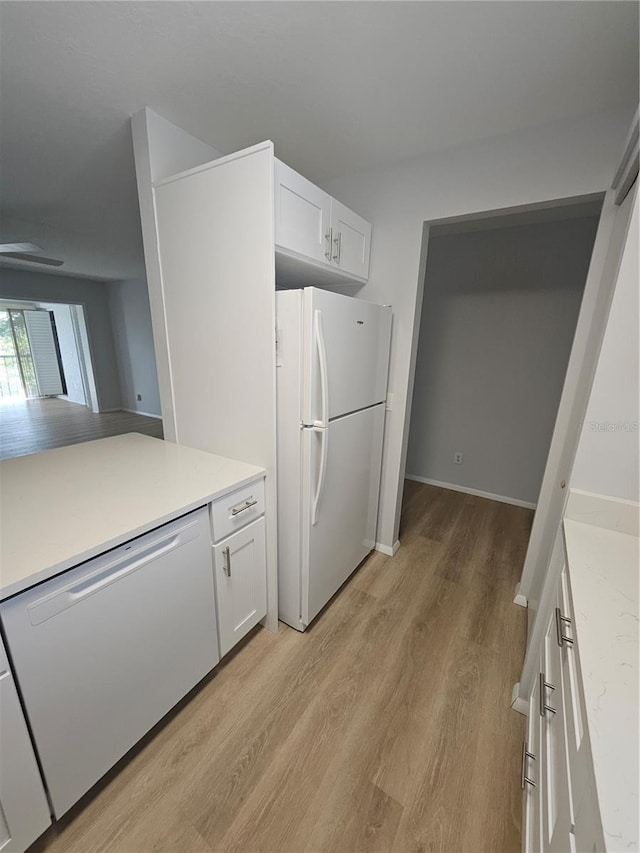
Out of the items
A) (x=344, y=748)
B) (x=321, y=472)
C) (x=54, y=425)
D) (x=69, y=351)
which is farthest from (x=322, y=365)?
(x=69, y=351)

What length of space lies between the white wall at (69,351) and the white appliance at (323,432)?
708cm

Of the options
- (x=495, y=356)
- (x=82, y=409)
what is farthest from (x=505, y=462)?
(x=82, y=409)

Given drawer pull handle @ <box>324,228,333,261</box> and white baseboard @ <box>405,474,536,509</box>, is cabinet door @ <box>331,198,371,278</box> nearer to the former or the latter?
drawer pull handle @ <box>324,228,333,261</box>

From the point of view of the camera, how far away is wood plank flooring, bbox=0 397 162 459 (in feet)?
15.5

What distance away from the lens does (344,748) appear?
1.27 metres

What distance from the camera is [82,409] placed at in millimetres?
6926

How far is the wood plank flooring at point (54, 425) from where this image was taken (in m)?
4.73

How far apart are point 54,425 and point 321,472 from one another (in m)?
6.10

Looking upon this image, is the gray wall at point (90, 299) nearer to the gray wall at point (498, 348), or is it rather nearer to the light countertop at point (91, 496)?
the light countertop at point (91, 496)

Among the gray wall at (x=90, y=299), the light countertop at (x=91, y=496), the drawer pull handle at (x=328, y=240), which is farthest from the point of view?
the gray wall at (x=90, y=299)

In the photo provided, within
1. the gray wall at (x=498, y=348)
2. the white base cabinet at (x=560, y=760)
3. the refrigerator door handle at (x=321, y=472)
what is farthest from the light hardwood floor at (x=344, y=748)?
the gray wall at (x=498, y=348)

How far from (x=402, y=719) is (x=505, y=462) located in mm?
2402

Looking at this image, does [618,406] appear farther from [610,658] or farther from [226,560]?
[226,560]

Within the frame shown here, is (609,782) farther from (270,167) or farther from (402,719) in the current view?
(270,167)
